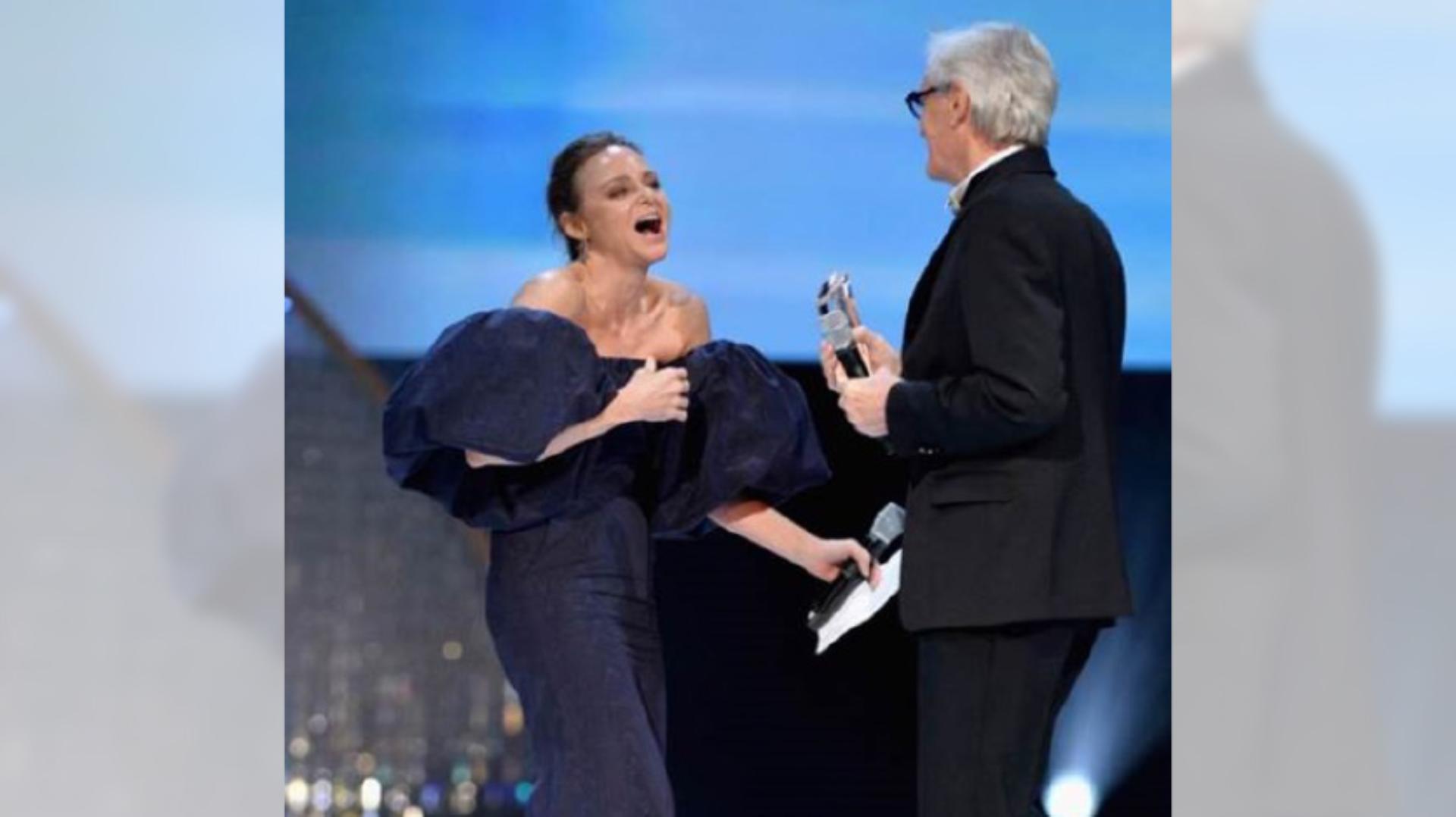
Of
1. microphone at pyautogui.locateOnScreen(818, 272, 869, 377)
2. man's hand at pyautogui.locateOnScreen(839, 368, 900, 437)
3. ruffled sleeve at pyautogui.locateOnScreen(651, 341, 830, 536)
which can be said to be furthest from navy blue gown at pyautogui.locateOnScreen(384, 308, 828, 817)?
man's hand at pyautogui.locateOnScreen(839, 368, 900, 437)

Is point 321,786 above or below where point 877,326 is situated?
below

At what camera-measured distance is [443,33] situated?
5000 mm

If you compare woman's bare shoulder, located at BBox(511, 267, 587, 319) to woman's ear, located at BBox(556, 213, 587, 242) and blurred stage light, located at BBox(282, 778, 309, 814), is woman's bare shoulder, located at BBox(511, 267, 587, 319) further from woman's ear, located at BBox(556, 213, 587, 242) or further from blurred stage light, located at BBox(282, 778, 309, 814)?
blurred stage light, located at BBox(282, 778, 309, 814)

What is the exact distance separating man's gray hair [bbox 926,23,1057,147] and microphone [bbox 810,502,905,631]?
31.0 inches

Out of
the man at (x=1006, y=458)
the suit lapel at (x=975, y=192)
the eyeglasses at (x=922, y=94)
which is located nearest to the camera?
the man at (x=1006, y=458)

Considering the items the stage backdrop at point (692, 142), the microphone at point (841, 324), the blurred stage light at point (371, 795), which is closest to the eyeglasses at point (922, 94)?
the microphone at point (841, 324)

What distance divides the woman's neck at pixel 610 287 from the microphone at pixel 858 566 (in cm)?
62

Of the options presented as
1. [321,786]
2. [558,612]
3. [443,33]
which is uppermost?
[443,33]

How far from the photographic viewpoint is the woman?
4238mm

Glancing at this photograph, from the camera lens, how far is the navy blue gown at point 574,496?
4230 mm
